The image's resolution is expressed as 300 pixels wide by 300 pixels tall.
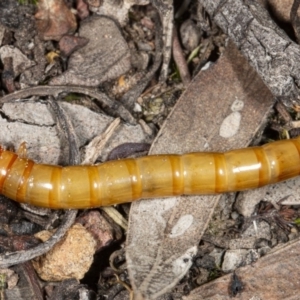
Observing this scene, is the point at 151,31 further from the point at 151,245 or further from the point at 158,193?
the point at 151,245

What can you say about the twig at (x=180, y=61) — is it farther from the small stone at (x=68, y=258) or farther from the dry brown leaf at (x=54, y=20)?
the small stone at (x=68, y=258)

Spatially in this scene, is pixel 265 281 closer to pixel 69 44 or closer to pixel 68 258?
pixel 68 258

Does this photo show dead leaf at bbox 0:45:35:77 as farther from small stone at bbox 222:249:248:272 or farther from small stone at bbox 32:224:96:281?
small stone at bbox 222:249:248:272

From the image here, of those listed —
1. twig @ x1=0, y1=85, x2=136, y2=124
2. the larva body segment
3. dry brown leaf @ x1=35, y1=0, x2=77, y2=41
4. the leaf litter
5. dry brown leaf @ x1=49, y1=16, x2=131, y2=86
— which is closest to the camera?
the leaf litter

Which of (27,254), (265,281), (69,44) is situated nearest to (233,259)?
(265,281)

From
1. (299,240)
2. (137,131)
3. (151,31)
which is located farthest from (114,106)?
(299,240)

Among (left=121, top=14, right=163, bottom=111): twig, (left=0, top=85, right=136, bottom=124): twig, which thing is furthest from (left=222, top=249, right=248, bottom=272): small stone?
(left=121, top=14, right=163, bottom=111): twig
